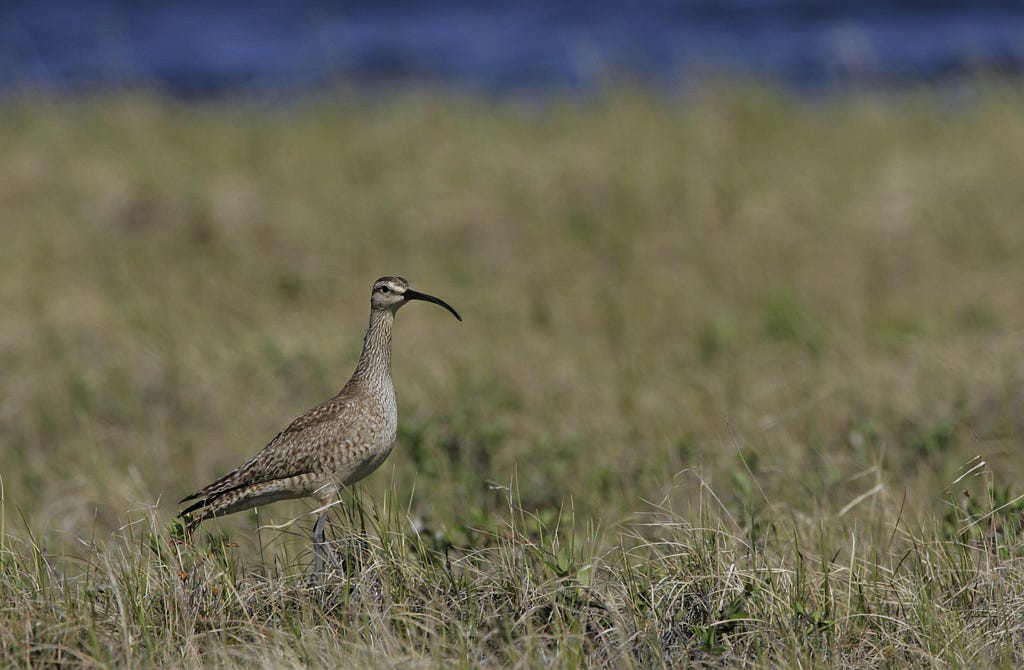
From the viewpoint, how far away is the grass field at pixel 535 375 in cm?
451

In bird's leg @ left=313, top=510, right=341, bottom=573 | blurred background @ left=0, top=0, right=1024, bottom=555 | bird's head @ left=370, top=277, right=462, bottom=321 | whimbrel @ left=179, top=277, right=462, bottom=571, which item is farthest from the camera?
blurred background @ left=0, top=0, right=1024, bottom=555

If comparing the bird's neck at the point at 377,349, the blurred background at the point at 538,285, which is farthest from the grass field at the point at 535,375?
the bird's neck at the point at 377,349

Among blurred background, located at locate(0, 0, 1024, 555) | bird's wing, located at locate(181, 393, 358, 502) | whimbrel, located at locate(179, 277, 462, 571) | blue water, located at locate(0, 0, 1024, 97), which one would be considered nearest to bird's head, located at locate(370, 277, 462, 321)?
whimbrel, located at locate(179, 277, 462, 571)

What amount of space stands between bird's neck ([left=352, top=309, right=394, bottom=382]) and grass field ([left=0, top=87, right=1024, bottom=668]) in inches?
20.7

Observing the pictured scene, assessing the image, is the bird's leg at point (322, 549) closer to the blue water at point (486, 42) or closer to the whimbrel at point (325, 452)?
the whimbrel at point (325, 452)

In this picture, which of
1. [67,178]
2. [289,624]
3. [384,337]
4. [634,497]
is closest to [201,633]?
[289,624]

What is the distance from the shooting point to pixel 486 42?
23562 mm

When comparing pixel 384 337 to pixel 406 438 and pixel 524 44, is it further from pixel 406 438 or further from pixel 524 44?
pixel 524 44

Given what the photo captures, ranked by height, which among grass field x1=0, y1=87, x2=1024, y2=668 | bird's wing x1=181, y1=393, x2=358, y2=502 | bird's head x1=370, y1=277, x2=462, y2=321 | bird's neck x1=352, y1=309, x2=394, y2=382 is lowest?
grass field x1=0, y1=87, x2=1024, y2=668

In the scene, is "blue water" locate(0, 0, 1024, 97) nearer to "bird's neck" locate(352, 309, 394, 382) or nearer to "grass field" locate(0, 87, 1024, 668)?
"grass field" locate(0, 87, 1024, 668)

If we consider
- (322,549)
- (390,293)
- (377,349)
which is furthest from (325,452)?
(390,293)

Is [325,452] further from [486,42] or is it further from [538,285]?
[486,42]

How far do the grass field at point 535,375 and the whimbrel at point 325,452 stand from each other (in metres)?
0.16

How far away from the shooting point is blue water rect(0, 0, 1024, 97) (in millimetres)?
19609
